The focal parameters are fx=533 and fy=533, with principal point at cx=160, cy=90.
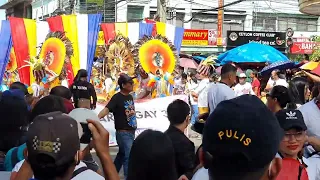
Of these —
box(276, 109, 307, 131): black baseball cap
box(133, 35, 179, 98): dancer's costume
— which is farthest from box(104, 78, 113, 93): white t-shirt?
box(276, 109, 307, 131): black baseball cap

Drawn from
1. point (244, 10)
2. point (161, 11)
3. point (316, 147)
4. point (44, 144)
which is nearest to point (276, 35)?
point (244, 10)

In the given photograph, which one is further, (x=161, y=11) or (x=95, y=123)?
(x=161, y=11)

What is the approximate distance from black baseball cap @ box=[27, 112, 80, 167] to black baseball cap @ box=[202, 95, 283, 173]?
682mm

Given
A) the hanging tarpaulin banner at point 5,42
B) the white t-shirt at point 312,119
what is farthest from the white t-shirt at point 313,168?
the hanging tarpaulin banner at point 5,42

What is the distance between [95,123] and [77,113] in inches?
12.5

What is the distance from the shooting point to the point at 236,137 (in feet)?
5.29

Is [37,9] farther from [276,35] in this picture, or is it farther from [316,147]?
[316,147]

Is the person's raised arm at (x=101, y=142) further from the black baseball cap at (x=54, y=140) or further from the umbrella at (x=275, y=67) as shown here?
the umbrella at (x=275, y=67)

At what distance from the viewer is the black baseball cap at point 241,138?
1.60m

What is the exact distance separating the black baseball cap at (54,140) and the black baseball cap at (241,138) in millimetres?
682

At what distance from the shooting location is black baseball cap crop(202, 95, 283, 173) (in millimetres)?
A: 1604

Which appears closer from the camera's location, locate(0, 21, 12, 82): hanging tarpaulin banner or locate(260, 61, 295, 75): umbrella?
locate(0, 21, 12, 82): hanging tarpaulin banner

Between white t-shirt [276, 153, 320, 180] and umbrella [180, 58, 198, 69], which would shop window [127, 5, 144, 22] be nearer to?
umbrella [180, 58, 198, 69]

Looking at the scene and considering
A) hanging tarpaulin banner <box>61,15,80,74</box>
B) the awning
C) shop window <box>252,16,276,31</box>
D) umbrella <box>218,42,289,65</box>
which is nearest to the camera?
hanging tarpaulin banner <box>61,15,80,74</box>
